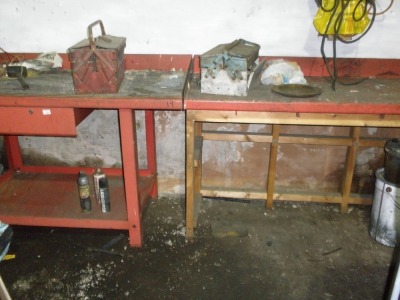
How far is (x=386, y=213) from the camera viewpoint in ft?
7.36

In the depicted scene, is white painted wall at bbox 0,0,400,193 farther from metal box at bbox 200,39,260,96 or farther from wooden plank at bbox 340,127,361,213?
wooden plank at bbox 340,127,361,213

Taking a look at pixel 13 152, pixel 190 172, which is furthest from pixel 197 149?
pixel 13 152

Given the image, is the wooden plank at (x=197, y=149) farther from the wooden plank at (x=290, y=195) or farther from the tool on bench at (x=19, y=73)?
the tool on bench at (x=19, y=73)

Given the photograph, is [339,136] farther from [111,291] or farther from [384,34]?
[111,291]

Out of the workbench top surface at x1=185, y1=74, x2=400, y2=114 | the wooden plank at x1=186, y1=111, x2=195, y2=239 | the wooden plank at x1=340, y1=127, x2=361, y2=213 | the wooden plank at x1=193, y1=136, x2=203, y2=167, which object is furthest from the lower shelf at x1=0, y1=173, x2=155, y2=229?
the wooden plank at x1=340, y1=127, x2=361, y2=213

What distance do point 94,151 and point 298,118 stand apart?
161cm

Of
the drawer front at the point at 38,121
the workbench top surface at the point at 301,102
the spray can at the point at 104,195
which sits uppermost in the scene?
the workbench top surface at the point at 301,102

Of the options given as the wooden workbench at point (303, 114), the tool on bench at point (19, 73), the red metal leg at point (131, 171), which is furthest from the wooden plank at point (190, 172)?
the tool on bench at point (19, 73)

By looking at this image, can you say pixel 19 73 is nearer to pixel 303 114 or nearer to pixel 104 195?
pixel 104 195

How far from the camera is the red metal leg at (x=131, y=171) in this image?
194 centimetres

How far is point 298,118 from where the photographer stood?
194 cm

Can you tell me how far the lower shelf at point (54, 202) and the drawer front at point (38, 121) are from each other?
1.94 feet

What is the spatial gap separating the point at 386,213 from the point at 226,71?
137 centimetres

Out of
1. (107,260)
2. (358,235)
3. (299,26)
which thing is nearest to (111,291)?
(107,260)
